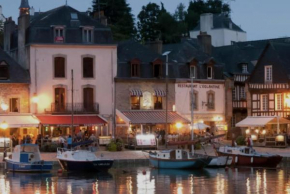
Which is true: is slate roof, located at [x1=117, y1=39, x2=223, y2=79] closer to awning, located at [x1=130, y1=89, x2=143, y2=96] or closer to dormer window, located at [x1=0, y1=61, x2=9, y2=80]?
awning, located at [x1=130, y1=89, x2=143, y2=96]

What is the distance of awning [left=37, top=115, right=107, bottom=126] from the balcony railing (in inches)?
15.9

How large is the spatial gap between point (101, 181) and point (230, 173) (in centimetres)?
931

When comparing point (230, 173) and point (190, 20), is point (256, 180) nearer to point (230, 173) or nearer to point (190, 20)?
point (230, 173)

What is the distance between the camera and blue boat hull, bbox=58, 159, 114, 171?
52.1m

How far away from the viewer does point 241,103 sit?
7706cm

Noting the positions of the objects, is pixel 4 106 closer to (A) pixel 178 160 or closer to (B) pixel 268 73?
(A) pixel 178 160

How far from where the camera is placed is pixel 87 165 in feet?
171

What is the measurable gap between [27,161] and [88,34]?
18101mm

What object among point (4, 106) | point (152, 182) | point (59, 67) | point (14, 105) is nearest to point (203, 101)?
point (59, 67)

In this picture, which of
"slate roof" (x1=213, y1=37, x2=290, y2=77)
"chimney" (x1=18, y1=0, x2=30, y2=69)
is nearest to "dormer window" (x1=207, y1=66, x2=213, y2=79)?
"slate roof" (x1=213, y1=37, x2=290, y2=77)

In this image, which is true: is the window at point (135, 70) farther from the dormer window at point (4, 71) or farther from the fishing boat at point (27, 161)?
the fishing boat at point (27, 161)

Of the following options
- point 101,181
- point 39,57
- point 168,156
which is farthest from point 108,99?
point 101,181

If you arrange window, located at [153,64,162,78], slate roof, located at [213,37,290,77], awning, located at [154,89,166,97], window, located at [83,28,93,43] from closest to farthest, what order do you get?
window, located at [83,28,93,43]
awning, located at [154,89,166,97]
window, located at [153,64,162,78]
slate roof, located at [213,37,290,77]

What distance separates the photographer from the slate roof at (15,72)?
213 feet
